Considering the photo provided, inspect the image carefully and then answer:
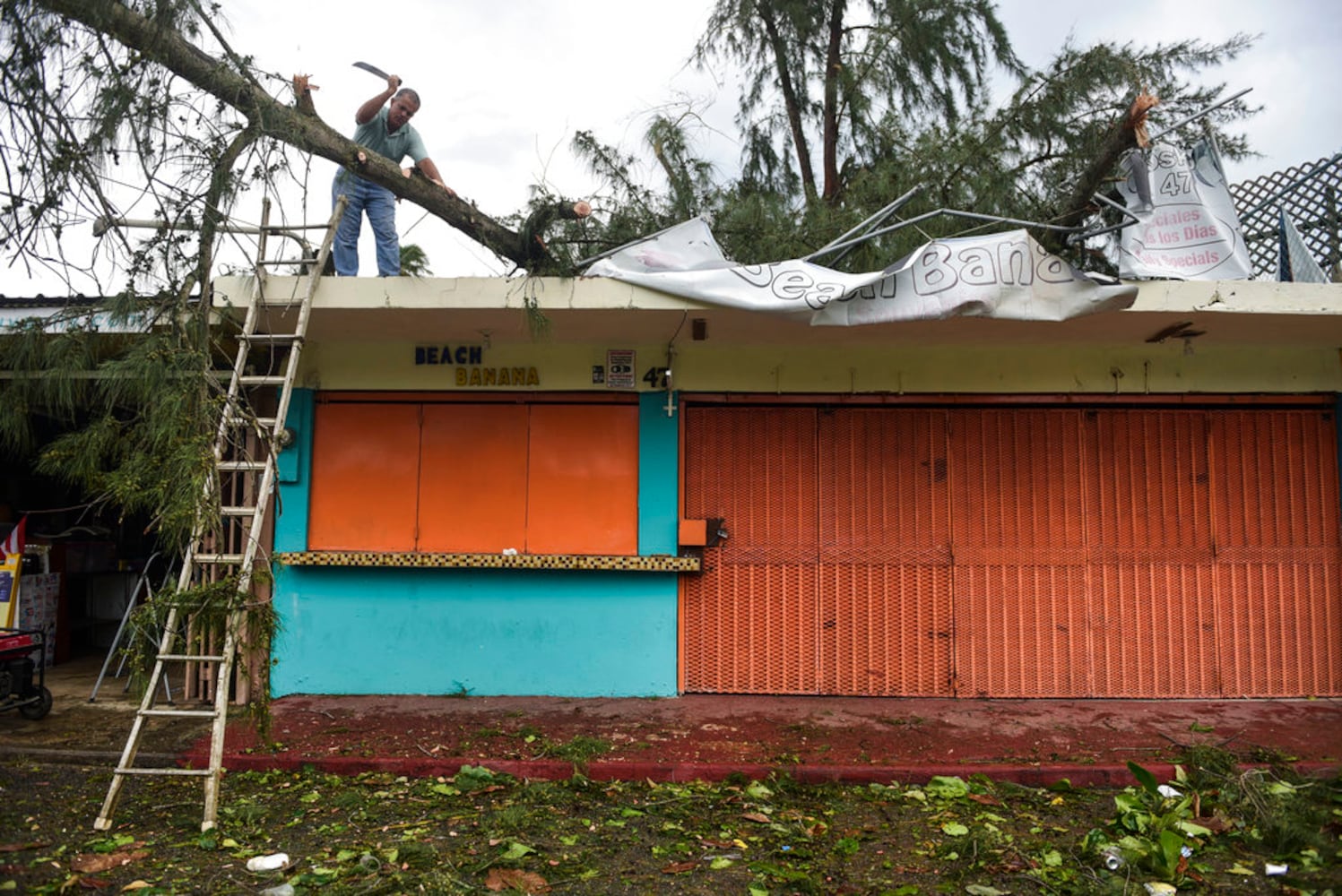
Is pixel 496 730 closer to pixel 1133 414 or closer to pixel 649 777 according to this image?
pixel 649 777

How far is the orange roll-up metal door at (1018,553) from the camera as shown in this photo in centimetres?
676

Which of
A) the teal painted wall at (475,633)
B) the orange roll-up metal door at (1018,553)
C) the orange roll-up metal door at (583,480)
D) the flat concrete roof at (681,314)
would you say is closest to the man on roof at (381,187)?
the flat concrete roof at (681,314)

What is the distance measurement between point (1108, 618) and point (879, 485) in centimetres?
211

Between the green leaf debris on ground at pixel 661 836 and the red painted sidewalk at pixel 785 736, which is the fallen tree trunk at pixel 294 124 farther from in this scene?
the green leaf debris on ground at pixel 661 836

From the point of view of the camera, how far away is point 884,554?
6.88 metres

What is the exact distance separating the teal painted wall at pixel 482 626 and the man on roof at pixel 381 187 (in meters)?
2.13

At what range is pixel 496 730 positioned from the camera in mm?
5887

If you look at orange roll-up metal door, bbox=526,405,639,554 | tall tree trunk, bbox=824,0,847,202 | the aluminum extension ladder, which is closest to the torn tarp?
orange roll-up metal door, bbox=526,405,639,554

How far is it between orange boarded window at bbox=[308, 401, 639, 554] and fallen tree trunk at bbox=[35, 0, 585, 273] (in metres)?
1.40

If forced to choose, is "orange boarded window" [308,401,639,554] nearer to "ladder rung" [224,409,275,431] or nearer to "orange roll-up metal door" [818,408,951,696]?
"orange roll-up metal door" [818,408,951,696]

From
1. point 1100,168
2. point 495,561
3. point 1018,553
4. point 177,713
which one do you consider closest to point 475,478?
point 495,561

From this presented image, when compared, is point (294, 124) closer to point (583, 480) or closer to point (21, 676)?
point (583, 480)

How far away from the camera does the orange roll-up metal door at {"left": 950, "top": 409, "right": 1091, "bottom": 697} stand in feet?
22.2

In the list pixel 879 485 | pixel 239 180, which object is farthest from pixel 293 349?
pixel 879 485
